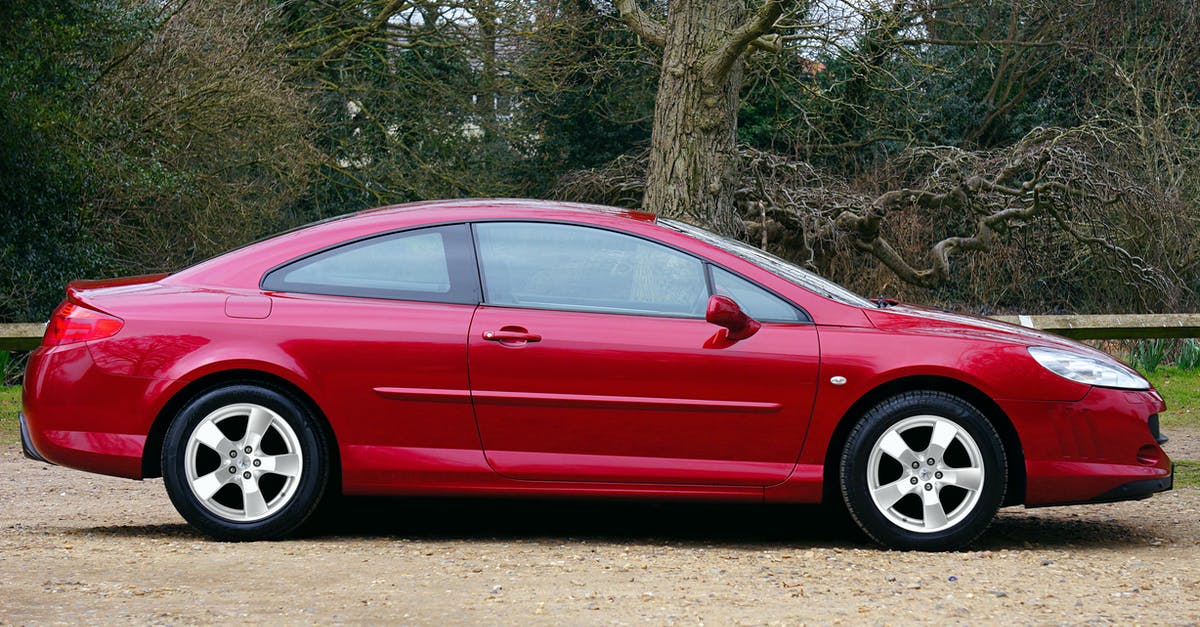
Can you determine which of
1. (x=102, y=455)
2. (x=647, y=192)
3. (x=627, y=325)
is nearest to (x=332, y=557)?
(x=102, y=455)

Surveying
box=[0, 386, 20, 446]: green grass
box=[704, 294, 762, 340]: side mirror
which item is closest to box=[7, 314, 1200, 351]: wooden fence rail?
box=[0, 386, 20, 446]: green grass

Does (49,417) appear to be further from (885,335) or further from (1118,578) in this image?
(1118,578)

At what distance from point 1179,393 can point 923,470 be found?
7680mm

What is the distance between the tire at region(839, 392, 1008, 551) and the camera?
567cm

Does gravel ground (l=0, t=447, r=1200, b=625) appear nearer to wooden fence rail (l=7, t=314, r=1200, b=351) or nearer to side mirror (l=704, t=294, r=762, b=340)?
side mirror (l=704, t=294, r=762, b=340)

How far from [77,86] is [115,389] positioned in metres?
12.5

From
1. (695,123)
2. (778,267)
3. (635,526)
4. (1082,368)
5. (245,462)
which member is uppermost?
(695,123)

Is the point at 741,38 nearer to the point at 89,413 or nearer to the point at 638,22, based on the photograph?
the point at 638,22

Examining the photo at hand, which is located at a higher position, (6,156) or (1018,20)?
(1018,20)

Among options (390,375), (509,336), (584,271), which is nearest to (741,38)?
(584,271)

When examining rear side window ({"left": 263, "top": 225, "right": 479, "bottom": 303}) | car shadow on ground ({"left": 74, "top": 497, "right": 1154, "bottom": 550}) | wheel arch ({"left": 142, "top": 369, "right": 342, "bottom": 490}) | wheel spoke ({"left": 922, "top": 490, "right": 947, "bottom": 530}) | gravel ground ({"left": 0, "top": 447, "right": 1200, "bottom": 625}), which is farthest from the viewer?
car shadow on ground ({"left": 74, "top": 497, "right": 1154, "bottom": 550})

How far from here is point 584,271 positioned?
234 inches

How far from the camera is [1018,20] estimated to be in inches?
1080

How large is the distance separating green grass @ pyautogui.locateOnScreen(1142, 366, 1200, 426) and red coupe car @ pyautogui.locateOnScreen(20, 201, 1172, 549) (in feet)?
16.4
